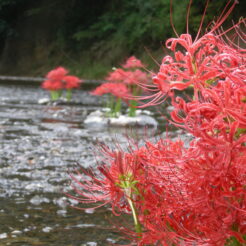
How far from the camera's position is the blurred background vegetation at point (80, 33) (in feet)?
98.9

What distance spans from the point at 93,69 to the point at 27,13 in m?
10.6

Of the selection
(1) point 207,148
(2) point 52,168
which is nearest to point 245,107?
(1) point 207,148

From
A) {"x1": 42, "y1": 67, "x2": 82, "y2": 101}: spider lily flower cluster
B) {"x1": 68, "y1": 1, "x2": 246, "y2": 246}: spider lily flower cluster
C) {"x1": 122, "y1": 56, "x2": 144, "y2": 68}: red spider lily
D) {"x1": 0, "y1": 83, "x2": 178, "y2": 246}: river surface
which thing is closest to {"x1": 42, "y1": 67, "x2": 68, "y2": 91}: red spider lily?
{"x1": 42, "y1": 67, "x2": 82, "y2": 101}: spider lily flower cluster

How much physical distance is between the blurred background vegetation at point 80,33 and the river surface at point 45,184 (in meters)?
16.5

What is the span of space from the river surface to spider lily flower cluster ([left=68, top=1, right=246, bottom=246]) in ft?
0.79

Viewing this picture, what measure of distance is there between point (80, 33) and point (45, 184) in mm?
29993

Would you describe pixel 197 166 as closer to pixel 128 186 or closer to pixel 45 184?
pixel 128 186

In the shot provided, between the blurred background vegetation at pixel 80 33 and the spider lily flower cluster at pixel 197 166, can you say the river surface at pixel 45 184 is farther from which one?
the blurred background vegetation at pixel 80 33

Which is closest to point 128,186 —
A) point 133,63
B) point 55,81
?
point 133,63

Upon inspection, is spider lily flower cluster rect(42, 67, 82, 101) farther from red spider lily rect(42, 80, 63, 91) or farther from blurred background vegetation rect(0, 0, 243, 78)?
blurred background vegetation rect(0, 0, 243, 78)

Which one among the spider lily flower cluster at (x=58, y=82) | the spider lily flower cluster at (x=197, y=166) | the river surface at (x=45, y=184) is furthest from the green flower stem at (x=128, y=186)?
the spider lily flower cluster at (x=58, y=82)

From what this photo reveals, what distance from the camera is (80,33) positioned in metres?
33.9

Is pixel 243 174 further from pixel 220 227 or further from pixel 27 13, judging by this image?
pixel 27 13

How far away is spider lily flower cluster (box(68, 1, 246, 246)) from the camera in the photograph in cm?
138
